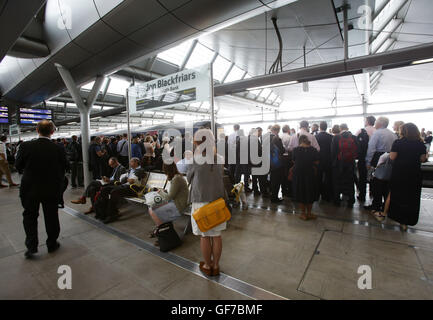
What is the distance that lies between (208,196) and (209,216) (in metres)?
0.21

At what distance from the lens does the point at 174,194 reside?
2941 mm

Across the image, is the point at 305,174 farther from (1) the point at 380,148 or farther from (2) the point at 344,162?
(1) the point at 380,148

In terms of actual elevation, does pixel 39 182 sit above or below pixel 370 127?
below

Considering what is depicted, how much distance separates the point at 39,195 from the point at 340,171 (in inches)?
208

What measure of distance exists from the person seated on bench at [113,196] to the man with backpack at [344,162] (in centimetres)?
416

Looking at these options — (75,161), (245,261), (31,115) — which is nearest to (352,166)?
(245,261)

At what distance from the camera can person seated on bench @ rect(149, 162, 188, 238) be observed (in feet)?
9.64

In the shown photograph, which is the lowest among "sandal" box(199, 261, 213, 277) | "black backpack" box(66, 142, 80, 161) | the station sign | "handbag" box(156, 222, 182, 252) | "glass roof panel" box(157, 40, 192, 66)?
"sandal" box(199, 261, 213, 277)

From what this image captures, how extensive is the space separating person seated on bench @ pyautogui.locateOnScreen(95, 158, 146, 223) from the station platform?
274 millimetres

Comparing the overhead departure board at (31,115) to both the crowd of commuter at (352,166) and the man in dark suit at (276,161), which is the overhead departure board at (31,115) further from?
the man in dark suit at (276,161)

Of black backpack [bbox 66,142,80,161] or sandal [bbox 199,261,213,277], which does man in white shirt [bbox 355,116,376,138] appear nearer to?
sandal [bbox 199,261,213,277]

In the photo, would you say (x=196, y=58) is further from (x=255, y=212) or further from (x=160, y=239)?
(x=160, y=239)

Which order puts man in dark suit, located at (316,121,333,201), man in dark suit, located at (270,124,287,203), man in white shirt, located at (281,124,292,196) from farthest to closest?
man in white shirt, located at (281,124,292,196) → man in dark suit, located at (270,124,287,203) → man in dark suit, located at (316,121,333,201)

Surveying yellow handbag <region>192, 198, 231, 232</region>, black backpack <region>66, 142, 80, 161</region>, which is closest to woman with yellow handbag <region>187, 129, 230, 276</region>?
yellow handbag <region>192, 198, 231, 232</region>
